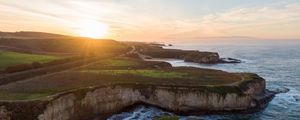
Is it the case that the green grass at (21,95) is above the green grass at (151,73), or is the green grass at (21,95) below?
below

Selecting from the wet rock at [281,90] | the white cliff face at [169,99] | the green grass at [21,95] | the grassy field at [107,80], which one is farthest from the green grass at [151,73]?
the wet rock at [281,90]

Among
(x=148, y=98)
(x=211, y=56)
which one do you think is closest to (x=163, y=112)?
(x=148, y=98)

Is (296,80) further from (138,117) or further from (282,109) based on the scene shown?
(138,117)

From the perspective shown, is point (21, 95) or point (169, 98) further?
point (169, 98)

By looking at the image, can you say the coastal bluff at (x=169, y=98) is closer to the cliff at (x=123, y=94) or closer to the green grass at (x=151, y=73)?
the cliff at (x=123, y=94)

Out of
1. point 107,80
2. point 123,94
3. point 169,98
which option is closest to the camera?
point 123,94

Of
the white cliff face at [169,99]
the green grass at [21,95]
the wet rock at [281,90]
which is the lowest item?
the wet rock at [281,90]

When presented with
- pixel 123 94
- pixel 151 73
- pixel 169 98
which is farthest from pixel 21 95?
pixel 151 73

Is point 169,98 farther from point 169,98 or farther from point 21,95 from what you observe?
point 21,95
